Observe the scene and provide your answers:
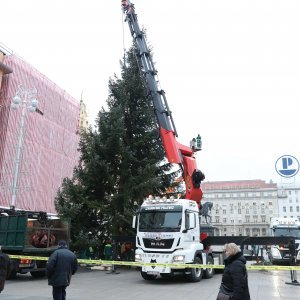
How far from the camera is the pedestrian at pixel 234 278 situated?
211 inches

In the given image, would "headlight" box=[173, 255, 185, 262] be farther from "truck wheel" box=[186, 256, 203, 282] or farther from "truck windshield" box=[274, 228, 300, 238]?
"truck windshield" box=[274, 228, 300, 238]

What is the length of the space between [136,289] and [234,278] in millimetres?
7570

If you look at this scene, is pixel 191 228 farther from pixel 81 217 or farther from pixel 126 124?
pixel 126 124

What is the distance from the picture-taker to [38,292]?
11.3 m

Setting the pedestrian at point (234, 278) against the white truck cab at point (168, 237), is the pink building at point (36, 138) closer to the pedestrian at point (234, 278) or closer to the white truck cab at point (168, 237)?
the white truck cab at point (168, 237)

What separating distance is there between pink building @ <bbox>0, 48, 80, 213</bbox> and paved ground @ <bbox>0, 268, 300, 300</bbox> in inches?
715

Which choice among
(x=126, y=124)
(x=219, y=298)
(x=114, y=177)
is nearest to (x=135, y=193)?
(x=114, y=177)

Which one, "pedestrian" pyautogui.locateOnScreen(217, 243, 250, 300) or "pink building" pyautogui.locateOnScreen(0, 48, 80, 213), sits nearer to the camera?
"pedestrian" pyautogui.locateOnScreen(217, 243, 250, 300)

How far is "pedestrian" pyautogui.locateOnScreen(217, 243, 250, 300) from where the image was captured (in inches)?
211

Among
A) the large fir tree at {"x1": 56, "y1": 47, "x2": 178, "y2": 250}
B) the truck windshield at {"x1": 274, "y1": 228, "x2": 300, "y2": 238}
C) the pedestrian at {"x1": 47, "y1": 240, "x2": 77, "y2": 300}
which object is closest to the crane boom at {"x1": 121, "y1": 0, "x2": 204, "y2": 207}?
the large fir tree at {"x1": 56, "y1": 47, "x2": 178, "y2": 250}

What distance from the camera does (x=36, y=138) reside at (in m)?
37.1

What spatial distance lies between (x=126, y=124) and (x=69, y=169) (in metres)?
21.6

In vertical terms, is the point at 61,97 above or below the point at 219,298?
above

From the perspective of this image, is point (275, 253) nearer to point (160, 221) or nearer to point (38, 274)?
point (160, 221)
